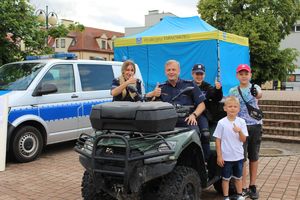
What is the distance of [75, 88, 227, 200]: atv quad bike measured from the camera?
338 centimetres

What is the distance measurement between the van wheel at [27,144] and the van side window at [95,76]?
1.44 m

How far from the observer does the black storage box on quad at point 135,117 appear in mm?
3486

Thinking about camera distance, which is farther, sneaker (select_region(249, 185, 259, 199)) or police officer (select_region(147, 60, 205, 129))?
sneaker (select_region(249, 185, 259, 199))

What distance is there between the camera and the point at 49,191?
5395mm

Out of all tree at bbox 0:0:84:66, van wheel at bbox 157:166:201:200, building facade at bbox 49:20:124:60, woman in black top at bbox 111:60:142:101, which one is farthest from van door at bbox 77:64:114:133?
building facade at bbox 49:20:124:60

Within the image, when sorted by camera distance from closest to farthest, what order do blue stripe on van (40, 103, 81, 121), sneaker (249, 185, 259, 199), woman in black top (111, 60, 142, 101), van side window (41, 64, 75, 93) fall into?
woman in black top (111, 60, 142, 101) < sneaker (249, 185, 259, 199) < blue stripe on van (40, 103, 81, 121) < van side window (41, 64, 75, 93)

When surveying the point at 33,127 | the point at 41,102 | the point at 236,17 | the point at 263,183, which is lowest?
the point at 263,183

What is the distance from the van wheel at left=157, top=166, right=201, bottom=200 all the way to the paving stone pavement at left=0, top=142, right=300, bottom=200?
1.29m

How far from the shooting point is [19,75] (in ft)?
24.3

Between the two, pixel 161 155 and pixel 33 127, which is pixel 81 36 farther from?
pixel 161 155

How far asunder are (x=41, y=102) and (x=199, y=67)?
3.44m

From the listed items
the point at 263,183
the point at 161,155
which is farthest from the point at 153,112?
the point at 263,183

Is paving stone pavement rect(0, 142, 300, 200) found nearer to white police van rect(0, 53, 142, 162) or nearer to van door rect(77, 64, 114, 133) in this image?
white police van rect(0, 53, 142, 162)

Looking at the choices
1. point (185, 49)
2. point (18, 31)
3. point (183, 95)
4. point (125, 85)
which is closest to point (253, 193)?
point (183, 95)
